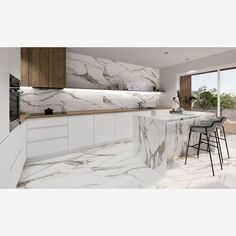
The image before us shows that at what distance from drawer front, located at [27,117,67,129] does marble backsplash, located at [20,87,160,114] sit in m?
0.77

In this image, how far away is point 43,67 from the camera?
3455 millimetres

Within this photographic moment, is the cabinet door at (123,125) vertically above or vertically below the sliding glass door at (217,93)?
below

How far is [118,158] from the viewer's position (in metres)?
3.40

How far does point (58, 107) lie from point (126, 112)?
68.0 inches

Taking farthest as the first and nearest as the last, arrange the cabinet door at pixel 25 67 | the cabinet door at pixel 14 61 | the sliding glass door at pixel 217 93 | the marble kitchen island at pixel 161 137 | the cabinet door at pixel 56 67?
1. the sliding glass door at pixel 217 93
2. the cabinet door at pixel 56 67
3. the cabinet door at pixel 25 67
4. the marble kitchen island at pixel 161 137
5. the cabinet door at pixel 14 61

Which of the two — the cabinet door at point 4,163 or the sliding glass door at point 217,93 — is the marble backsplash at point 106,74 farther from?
the cabinet door at point 4,163

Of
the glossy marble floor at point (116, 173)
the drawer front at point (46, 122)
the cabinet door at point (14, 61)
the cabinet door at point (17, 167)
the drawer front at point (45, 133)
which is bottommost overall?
the glossy marble floor at point (116, 173)

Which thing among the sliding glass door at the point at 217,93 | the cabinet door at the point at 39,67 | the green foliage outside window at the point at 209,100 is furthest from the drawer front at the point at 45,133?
the green foliage outside window at the point at 209,100

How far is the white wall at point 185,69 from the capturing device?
4.34 m

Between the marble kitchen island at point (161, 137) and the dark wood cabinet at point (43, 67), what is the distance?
1.85 metres

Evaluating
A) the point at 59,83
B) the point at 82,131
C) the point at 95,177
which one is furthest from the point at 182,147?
the point at 59,83
